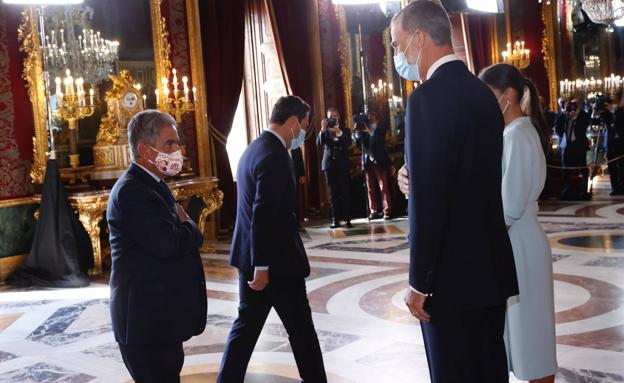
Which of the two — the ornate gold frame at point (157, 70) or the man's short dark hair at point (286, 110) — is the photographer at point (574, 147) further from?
the man's short dark hair at point (286, 110)

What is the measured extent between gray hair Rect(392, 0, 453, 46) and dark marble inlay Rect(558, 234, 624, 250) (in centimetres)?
571

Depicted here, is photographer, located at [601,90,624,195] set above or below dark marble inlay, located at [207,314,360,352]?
above

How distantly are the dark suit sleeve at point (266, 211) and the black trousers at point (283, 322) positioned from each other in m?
0.14

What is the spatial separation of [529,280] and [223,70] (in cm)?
735

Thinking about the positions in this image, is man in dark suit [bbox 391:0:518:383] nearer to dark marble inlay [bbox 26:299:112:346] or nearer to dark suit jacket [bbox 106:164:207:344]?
dark suit jacket [bbox 106:164:207:344]

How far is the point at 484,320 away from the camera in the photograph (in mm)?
2273

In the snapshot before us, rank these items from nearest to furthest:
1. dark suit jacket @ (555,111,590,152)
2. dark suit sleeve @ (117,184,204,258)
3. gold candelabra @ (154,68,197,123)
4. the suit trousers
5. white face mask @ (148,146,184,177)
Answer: dark suit sleeve @ (117,184,204,258) < white face mask @ (148,146,184,177) < gold candelabra @ (154,68,197,123) < the suit trousers < dark suit jacket @ (555,111,590,152)

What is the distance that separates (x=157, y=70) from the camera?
28.8 feet

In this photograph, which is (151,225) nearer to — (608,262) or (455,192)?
(455,192)

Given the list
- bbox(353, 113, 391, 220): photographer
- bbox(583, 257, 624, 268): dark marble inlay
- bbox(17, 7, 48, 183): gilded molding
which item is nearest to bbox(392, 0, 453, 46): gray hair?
Answer: bbox(583, 257, 624, 268): dark marble inlay

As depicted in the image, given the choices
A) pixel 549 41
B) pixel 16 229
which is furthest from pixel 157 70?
pixel 549 41

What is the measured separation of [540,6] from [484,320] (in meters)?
15.8

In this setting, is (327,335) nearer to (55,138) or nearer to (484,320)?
(484,320)

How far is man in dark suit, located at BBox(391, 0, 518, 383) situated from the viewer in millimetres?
2145
